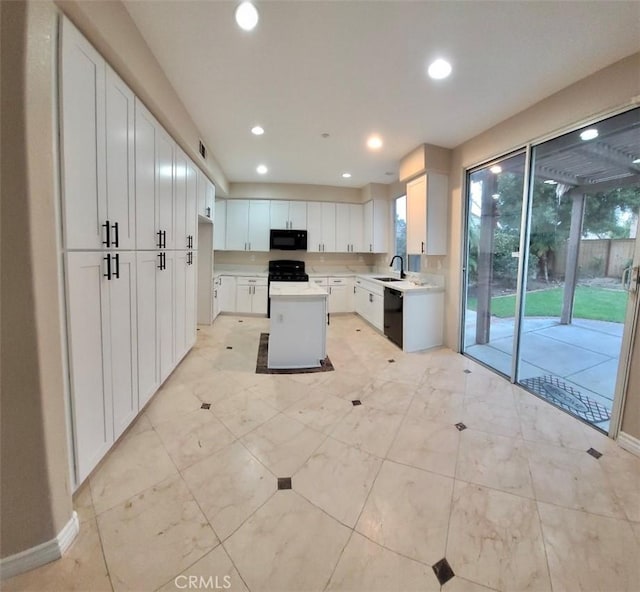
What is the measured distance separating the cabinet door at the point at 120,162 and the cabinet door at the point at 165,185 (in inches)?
17.7

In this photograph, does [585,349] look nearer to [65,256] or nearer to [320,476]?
[320,476]

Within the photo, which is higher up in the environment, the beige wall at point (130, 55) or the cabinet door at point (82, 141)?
the beige wall at point (130, 55)

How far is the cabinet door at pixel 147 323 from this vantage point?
2.08 m

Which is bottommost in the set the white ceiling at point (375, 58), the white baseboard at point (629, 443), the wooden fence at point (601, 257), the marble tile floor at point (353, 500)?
the marble tile floor at point (353, 500)

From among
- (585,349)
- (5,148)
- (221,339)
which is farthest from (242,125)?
(585,349)

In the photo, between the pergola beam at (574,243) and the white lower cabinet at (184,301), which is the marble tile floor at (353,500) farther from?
the pergola beam at (574,243)

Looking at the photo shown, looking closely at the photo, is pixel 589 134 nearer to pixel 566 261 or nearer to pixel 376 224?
pixel 566 261

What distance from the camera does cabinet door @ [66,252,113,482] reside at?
138cm

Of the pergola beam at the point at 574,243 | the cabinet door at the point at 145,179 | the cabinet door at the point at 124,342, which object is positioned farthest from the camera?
the pergola beam at the point at 574,243

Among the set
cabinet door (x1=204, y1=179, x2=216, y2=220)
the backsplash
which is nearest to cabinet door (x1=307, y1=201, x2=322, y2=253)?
the backsplash

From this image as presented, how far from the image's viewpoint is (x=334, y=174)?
487cm

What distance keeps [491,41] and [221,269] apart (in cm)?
528

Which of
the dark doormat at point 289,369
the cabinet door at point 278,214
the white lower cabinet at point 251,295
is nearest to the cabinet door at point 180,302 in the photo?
the dark doormat at point 289,369

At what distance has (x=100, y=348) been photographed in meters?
1.59
